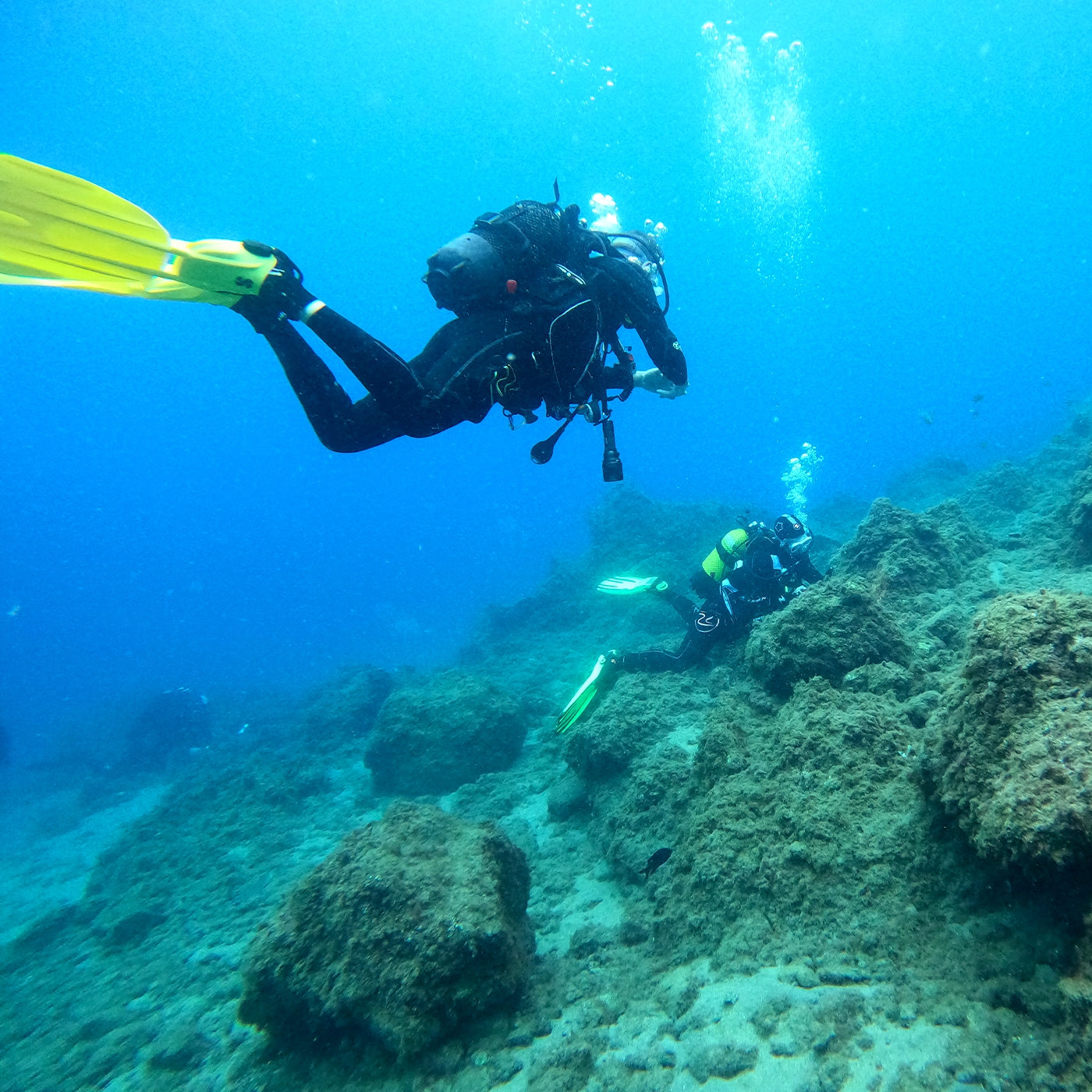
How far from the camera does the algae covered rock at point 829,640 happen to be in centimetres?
438

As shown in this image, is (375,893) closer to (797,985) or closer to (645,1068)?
(645,1068)

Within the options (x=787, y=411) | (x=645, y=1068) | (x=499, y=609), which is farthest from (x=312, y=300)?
(x=787, y=411)

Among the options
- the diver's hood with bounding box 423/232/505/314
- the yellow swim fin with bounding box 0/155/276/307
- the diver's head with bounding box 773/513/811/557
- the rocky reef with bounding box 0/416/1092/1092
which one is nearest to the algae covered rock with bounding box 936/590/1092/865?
the rocky reef with bounding box 0/416/1092/1092

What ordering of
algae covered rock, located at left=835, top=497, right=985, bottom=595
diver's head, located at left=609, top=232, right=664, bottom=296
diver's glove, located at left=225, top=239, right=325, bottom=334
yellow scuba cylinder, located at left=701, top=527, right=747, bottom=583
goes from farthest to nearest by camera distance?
yellow scuba cylinder, located at left=701, top=527, right=747, bottom=583 → algae covered rock, located at left=835, top=497, right=985, bottom=595 → diver's head, located at left=609, top=232, right=664, bottom=296 → diver's glove, located at left=225, top=239, right=325, bottom=334

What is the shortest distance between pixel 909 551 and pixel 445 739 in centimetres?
739

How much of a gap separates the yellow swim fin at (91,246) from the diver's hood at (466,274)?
1242 mm

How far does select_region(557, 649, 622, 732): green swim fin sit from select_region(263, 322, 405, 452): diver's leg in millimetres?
5086

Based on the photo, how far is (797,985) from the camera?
8.00ft

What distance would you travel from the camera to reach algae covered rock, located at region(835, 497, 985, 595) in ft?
21.8

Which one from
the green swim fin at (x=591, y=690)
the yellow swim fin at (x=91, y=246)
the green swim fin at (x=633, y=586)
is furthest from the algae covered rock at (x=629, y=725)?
the yellow swim fin at (x=91, y=246)

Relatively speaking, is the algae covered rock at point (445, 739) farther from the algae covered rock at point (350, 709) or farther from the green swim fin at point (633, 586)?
the algae covered rock at point (350, 709)

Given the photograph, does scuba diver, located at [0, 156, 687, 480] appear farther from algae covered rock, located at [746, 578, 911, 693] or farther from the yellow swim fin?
algae covered rock, located at [746, 578, 911, 693]

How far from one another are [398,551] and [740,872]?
11607cm

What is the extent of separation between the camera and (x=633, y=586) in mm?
10297
